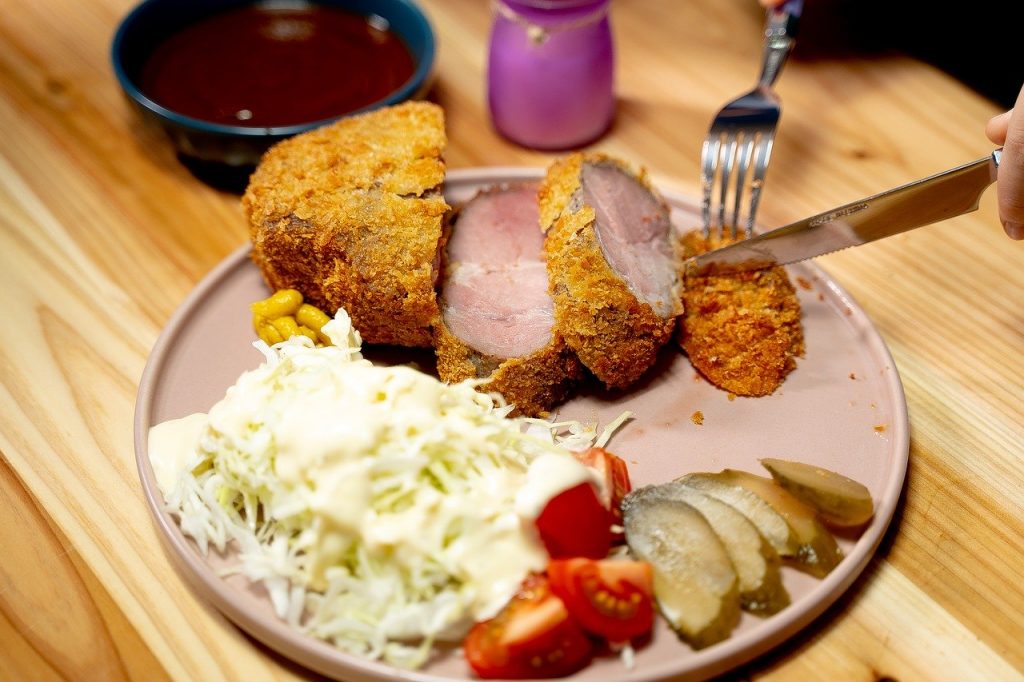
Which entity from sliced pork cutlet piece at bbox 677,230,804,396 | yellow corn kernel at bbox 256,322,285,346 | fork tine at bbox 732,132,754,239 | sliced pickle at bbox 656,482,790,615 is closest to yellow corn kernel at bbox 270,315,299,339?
yellow corn kernel at bbox 256,322,285,346

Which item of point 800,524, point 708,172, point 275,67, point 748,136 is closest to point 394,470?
point 800,524

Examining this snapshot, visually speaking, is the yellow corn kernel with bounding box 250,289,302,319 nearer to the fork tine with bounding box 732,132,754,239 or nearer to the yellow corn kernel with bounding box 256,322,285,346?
the yellow corn kernel with bounding box 256,322,285,346

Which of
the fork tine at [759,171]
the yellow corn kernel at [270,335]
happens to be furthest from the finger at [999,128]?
the yellow corn kernel at [270,335]

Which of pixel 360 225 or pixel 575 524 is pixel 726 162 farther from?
pixel 575 524

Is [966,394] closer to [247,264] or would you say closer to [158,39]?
[247,264]

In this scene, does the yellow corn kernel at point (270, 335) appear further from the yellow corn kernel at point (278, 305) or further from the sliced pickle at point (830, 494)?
the sliced pickle at point (830, 494)

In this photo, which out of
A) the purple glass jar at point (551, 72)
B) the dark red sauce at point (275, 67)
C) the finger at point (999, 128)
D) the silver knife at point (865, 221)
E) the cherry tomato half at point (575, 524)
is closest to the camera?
the cherry tomato half at point (575, 524)
